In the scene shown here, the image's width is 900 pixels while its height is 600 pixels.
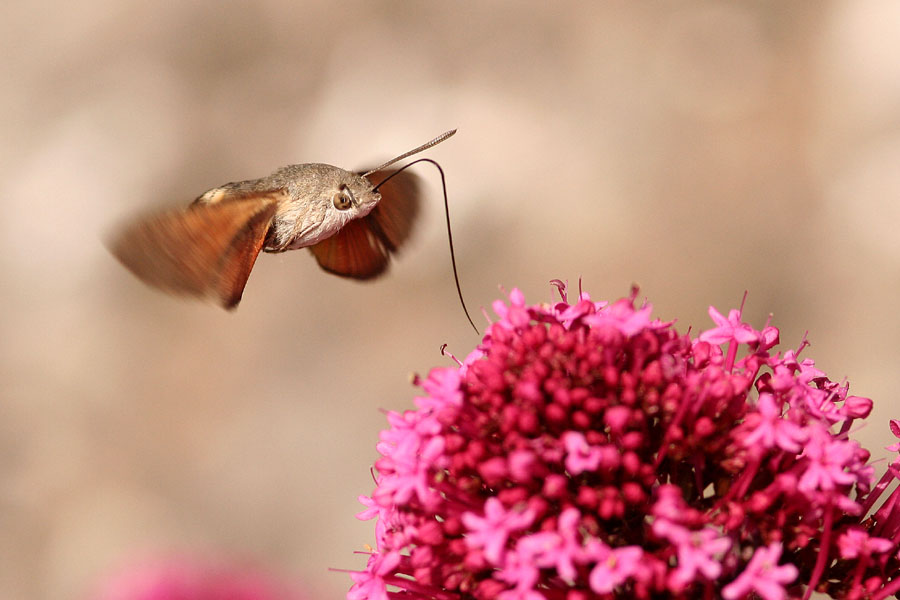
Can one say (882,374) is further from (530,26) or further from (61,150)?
(61,150)

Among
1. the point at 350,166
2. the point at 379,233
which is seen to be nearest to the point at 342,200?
the point at 379,233

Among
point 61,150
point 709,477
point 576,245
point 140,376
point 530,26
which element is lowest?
point 709,477

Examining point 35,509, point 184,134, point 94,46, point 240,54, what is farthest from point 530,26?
point 35,509

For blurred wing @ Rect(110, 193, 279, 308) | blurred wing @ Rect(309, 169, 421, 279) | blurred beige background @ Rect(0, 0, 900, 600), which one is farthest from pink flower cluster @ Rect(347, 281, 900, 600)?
blurred beige background @ Rect(0, 0, 900, 600)

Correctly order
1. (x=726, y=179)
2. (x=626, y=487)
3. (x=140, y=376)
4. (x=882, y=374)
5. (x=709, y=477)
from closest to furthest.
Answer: (x=626, y=487), (x=709, y=477), (x=882, y=374), (x=726, y=179), (x=140, y=376)

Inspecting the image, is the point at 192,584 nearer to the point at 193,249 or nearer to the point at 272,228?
the point at 272,228
